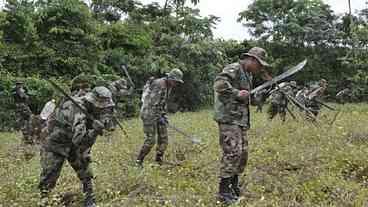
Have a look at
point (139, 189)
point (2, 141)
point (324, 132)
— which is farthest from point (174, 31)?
point (139, 189)

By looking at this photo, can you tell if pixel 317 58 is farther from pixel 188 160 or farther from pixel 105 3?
pixel 188 160

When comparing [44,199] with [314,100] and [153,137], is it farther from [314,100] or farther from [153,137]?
[314,100]

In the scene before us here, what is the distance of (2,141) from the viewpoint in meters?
15.7

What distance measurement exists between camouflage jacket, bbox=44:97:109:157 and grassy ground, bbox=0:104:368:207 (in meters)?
0.58

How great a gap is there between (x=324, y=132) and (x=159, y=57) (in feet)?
51.9

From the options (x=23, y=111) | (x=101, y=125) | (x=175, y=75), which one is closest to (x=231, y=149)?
(x=101, y=125)

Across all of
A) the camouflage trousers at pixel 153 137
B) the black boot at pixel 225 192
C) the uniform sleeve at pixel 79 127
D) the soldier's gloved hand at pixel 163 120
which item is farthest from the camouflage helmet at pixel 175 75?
the uniform sleeve at pixel 79 127

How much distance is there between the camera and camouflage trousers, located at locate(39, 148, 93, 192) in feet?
21.5

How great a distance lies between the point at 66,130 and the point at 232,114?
195cm

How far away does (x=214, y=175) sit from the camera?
859 centimetres

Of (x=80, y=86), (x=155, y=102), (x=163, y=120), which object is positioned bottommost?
(x=163, y=120)

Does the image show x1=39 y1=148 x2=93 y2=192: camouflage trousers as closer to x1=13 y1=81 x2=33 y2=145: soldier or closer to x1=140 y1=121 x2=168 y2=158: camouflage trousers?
x1=140 y1=121 x2=168 y2=158: camouflage trousers

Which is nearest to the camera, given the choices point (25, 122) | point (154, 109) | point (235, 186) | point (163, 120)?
point (235, 186)

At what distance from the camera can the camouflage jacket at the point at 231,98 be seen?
6738 millimetres
